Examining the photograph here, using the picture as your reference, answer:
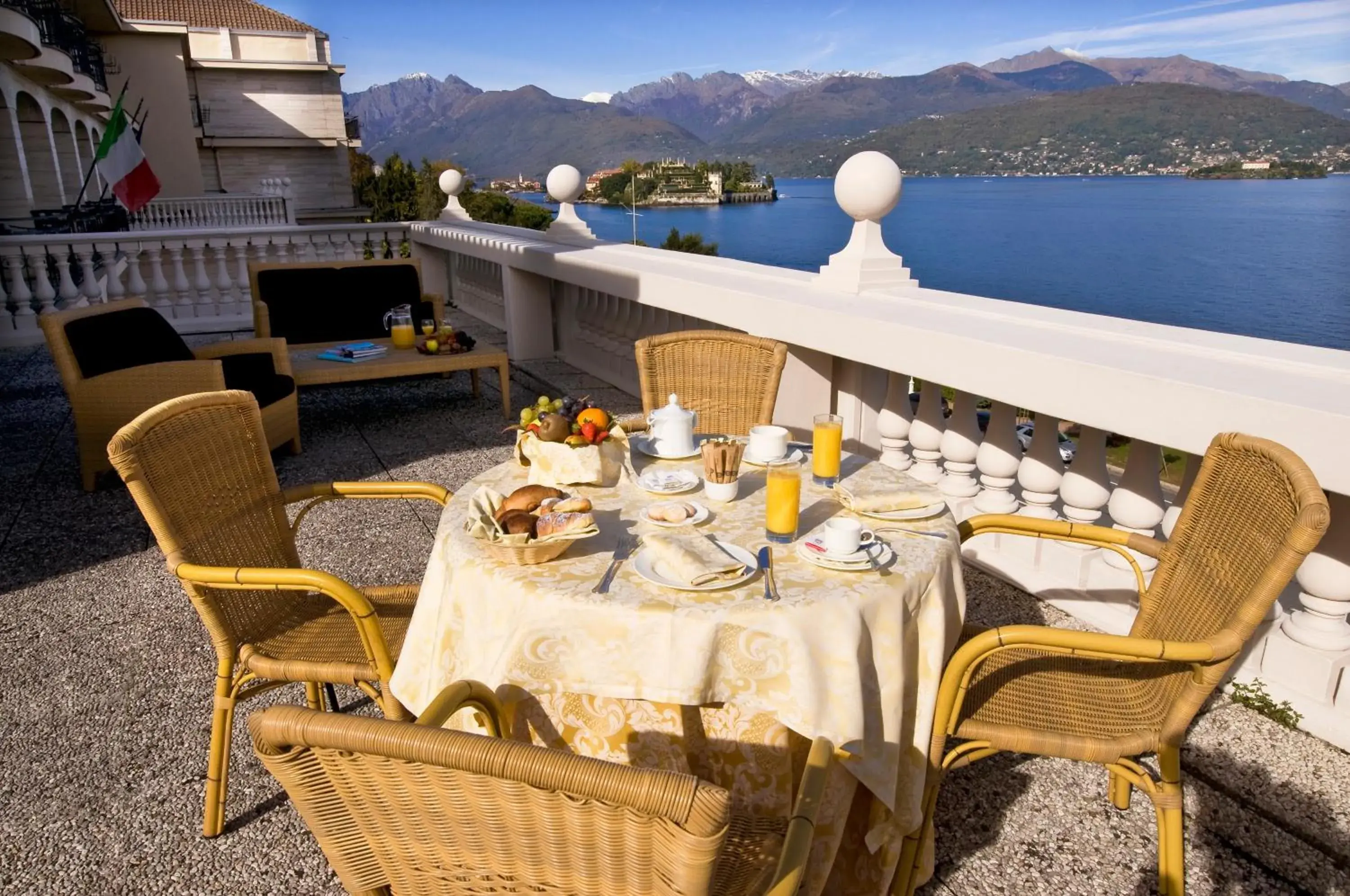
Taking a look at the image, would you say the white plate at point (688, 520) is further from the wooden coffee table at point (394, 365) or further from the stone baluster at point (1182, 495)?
the wooden coffee table at point (394, 365)

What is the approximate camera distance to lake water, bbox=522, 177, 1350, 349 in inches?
1987

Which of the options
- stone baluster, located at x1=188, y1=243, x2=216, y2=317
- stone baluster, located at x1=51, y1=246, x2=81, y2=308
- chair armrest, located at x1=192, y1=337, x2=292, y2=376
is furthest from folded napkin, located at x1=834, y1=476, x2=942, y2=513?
stone baluster, located at x1=188, y1=243, x2=216, y2=317

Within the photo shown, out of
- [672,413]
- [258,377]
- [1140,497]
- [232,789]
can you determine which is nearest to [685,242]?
[258,377]

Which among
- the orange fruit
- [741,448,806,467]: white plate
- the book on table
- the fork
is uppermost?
the orange fruit

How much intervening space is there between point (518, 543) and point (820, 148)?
7668cm

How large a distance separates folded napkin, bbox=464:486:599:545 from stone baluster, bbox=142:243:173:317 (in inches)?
331

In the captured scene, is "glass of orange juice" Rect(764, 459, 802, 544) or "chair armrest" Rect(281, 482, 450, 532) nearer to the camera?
"glass of orange juice" Rect(764, 459, 802, 544)

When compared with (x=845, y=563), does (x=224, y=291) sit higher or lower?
lower

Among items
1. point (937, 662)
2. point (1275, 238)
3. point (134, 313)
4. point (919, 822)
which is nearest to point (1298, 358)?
point (937, 662)

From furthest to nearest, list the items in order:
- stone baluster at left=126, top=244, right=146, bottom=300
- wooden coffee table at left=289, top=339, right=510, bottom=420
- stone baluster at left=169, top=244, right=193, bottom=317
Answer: stone baluster at left=169, top=244, right=193, bottom=317 < stone baluster at left=126, top=244, right=146, bottom=300 < wooden coffee table at left=289, top=339, right=510, bottom=420

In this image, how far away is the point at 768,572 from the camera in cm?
152

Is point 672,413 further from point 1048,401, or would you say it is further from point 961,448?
point 961,448

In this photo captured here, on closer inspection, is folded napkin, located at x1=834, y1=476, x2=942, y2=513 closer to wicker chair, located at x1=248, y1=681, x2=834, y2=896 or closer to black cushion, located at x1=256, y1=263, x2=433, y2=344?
wicker chair, located at x1=248, y1=681, x2=834, y2=896

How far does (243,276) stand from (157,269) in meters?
0.85
